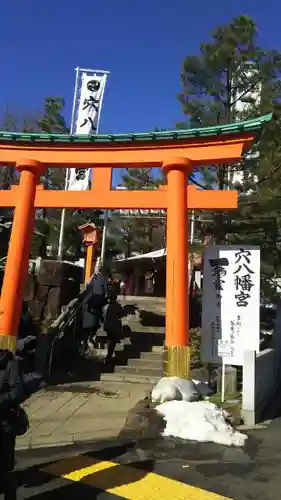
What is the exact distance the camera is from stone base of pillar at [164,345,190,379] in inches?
313

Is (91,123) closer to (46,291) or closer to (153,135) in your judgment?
(46,291)

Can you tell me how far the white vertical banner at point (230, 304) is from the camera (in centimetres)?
784

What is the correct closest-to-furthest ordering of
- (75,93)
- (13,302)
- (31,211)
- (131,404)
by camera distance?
(131,404)
(13,302)
(31,211)
(75,93)

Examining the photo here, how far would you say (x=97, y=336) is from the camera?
11500 mm

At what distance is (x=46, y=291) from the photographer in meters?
13.2

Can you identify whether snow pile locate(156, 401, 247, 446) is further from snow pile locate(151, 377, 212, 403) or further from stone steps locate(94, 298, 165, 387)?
stone steps locate(94, 298, 165, 387)

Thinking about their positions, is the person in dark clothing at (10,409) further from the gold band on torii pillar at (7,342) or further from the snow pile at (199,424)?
the gold band on torii pillar at (7,342)

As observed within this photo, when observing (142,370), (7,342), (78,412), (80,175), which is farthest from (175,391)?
(80,175)

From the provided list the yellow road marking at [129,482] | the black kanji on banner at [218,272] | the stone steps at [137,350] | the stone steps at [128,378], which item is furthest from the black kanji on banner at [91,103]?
the yellow road marking at [129,482]

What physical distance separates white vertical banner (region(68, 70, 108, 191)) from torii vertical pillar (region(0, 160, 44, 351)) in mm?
6519

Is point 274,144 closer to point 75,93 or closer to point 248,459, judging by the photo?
point 75,93

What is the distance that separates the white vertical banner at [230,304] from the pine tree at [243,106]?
494cm

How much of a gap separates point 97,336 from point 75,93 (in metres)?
10.8

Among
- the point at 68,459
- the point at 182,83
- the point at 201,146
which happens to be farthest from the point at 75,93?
the point at 68,459
